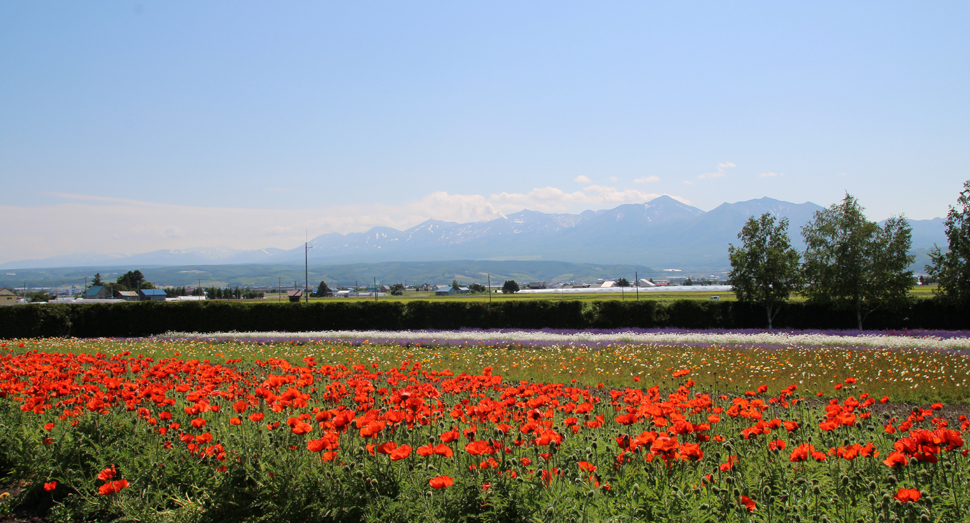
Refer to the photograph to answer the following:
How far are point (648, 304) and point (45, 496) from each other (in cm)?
2667

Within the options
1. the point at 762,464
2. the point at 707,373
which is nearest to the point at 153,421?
the point at 762,464

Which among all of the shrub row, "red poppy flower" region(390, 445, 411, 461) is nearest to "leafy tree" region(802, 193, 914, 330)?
the shrub row

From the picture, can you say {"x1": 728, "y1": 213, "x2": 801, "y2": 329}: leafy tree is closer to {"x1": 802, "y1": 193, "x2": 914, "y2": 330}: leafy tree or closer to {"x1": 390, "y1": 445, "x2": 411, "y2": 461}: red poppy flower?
{"x1": 802, "y1": 193, "x2": 914, "y2": 330}: leafy tree

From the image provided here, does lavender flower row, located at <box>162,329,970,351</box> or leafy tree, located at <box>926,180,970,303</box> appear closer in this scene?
lavender flower row, located at <box>162,329,970,351</box>

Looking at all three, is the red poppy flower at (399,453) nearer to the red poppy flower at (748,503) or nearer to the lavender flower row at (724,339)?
the red poppy flower at (748,503)

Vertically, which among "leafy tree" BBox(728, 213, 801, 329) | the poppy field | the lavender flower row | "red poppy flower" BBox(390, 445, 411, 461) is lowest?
the lavender flower row

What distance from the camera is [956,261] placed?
83.6ft

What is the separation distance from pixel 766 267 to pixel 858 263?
13.7 ft

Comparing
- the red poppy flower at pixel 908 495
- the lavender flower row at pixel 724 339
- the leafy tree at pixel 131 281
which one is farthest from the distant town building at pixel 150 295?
the red poppy flower at pixel 908 495

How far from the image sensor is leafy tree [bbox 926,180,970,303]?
24.9m

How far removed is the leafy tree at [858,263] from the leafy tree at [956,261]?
1250 mm

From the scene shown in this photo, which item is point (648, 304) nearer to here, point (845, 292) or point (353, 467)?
point (845, 292)

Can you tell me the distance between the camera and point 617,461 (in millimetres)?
4223

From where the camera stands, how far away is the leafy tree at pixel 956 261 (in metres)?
24.9
